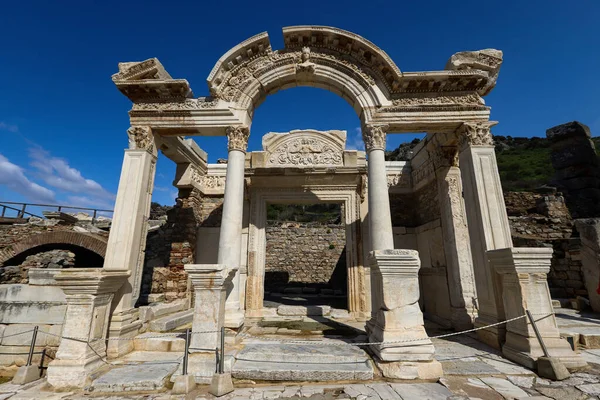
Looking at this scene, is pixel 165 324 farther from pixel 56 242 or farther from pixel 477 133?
pixel 477 133

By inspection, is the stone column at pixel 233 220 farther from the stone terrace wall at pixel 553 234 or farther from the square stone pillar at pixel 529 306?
the stone terrace wall at pixel 553 234

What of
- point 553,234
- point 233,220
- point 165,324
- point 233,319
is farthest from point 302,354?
point 553,234

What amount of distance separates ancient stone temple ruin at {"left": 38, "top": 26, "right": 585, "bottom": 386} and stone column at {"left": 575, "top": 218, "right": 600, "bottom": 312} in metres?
4.02

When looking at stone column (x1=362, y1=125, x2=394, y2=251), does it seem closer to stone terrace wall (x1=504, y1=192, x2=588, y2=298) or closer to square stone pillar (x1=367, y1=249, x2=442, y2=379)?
square stone pillar (x1=367, y1=249, x2=442, y2=379)

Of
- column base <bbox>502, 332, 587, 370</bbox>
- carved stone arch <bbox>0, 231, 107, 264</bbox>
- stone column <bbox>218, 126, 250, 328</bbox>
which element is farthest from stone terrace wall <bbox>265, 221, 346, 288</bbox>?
column base <bbox>502, 332, 587, 370</bbox>

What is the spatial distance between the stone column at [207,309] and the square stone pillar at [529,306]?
15.8 ft

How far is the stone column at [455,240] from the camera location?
6.56m

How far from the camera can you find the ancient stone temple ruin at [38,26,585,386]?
168 inches

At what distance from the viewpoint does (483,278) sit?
5738mm

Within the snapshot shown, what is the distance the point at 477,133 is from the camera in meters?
6.51

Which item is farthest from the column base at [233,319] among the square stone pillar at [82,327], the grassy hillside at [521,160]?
the grassy hillside at [521,160]

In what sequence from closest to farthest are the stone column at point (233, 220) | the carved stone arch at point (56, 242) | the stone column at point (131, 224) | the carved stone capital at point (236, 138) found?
the stone column at point (131, 224)
the stone column at point (233, 220)
the carved stone capital at point (236, 138)
the carved stone arch at point (56, 242)

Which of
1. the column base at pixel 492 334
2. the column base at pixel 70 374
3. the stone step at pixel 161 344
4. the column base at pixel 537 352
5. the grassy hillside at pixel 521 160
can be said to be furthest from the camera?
the grassy hillside at pixel 521 160

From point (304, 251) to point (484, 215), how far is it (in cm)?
1236
